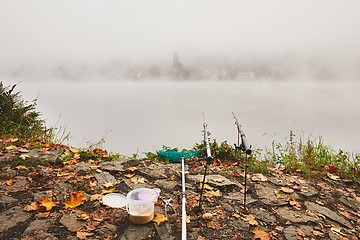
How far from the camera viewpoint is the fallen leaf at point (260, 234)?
2471mm

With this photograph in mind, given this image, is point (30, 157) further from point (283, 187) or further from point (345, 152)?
point (345, 152)

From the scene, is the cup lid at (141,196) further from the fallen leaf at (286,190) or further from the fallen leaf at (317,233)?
the fallen leaf at (286,190)

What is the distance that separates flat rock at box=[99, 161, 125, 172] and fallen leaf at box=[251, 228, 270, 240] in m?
2.21

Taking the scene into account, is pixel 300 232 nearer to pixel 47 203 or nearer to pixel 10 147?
pixel 47 203

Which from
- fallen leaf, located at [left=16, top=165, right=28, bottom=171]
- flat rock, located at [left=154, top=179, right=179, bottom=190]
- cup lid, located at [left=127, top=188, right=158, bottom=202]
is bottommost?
flat rock, located at [left=154, top=179, right=179, bottom=190]

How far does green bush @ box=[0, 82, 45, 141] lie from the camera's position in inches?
216

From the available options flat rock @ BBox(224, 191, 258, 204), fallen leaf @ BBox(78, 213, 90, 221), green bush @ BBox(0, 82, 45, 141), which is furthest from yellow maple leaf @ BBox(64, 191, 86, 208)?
green bush @ BBox(0, 82, 45, 141)

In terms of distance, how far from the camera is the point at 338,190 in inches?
151

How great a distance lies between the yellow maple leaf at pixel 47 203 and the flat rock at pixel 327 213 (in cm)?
322

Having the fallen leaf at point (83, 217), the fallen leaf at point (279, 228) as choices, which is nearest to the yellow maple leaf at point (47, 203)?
the fallen leaf at point (83, 217)

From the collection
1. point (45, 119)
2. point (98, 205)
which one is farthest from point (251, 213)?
point (45, 119)

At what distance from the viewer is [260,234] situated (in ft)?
8.27

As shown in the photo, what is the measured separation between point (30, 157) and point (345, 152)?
6107 mm

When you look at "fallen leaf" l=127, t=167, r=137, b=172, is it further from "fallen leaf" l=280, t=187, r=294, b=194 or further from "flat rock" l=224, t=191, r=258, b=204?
"fallen leaf" l=280, t=187, r=294, b=194
